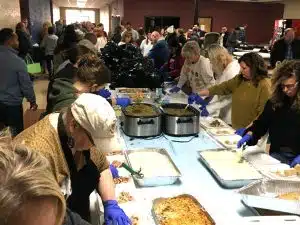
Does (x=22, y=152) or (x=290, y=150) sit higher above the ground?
(x=22, y=152)

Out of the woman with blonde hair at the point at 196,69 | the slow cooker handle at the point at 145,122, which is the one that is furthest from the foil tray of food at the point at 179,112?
the woman with blonde hair at the point at 196,69

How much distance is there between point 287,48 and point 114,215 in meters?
5.58

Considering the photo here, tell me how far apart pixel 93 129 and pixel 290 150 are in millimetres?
1449

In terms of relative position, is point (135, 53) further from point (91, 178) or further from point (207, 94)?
point (91, 178)

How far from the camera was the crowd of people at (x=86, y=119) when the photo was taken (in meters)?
0.61

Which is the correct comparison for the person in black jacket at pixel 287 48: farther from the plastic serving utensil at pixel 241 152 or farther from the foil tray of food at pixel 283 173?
the foil tray of food at pixel 283 173

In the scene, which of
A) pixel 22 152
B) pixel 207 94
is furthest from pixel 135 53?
pixel 22 152

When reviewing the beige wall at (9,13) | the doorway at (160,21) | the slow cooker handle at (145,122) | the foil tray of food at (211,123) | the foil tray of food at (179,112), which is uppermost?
the doorway at (160,21)

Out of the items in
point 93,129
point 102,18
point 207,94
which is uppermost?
point 102,18

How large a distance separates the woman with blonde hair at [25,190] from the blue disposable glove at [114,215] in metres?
0.65

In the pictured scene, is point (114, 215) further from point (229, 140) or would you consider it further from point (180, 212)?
point (229, 140)

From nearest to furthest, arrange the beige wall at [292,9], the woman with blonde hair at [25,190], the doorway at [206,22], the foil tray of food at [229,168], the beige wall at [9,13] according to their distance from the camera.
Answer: the woman with blonde hair at [25,190] < the foil tray of food at [229,168] < the beige wall at [9,13] < the beige wall at [292,9] < the doorway at [206,22]

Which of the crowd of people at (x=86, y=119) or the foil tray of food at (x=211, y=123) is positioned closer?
the crowd of people at (x=86, y=119)

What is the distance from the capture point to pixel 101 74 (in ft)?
6.18
